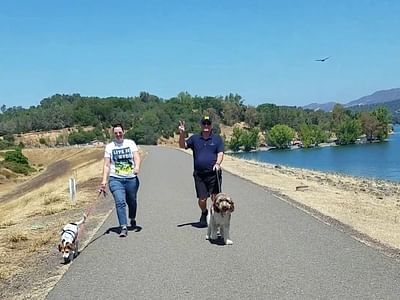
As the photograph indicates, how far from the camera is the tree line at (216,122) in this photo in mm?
147375

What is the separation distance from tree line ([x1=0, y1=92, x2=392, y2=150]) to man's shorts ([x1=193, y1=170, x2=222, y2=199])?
116m

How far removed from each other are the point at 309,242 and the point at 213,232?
1546 mm

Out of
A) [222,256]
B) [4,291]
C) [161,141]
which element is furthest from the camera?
[161,141]

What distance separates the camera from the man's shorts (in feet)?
34.2

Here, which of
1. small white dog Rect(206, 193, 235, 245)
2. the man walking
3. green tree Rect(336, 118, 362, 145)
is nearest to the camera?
small white dog Rect(206, 193, 235, 245)

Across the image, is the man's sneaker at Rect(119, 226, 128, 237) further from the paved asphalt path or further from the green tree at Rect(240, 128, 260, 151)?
the green tree at Rect(240, 128, 260, 151)

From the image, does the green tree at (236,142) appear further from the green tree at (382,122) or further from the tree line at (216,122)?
the green tree at (382,122)

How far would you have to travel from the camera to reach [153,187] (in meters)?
21.3

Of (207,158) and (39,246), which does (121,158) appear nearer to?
(207,158)

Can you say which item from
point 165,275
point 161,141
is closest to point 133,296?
point 165,275

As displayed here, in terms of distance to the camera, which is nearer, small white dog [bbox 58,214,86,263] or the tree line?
small white dog [bbox 58,214,86,263]

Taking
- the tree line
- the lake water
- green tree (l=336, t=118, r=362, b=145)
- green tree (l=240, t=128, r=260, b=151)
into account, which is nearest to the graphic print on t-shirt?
the lake water

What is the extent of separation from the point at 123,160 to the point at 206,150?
1471mm

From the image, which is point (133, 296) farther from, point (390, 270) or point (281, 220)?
point (281, 220)
